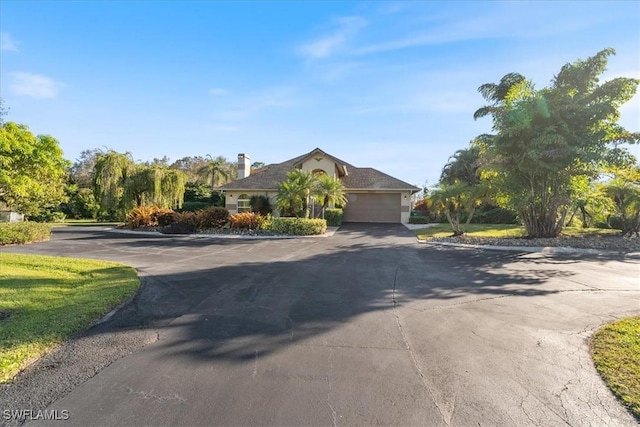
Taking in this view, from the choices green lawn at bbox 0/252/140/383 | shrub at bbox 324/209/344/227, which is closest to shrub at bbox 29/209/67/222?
green lawn at bbox 0/252/140/383

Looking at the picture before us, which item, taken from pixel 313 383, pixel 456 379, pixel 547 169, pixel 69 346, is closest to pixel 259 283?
pixel 69 346

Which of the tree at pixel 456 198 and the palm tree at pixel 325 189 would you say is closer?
the tree at pixel 456 198

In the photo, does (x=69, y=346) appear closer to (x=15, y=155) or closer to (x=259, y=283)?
(x=259, y=283)

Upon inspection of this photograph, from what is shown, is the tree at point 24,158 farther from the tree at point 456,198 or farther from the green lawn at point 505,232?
the tree at point 456,198

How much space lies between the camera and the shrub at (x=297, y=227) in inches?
720

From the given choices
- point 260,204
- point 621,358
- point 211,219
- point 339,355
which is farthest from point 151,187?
point 621,358

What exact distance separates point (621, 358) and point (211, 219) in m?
19.1

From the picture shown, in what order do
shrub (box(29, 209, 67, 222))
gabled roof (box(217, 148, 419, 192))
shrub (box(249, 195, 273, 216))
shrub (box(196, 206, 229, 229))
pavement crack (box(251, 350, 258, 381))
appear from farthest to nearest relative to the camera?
shrub (box(29, 209, 67, 222)) < gabled roof (box(217, 148, 419, 192)) < shrub (box(249, 195, 273, 216)) < shrub (box(196, 206, 229, 229)) < pavement crack (box(251, 350, 258, 381))

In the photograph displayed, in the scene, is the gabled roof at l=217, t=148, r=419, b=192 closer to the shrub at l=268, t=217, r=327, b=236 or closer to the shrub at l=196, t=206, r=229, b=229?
the shrub at l=196, t=206, r=229, b=229

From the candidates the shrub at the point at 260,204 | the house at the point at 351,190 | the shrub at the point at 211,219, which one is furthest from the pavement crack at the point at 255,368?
the house at the point at 351,190

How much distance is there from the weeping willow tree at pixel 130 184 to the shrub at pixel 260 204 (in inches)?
238

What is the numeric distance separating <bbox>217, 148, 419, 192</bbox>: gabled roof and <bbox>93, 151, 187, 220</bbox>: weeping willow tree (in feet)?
13.3

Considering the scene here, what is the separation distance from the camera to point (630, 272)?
9273 mm

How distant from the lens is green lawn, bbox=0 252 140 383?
389 centimetres
